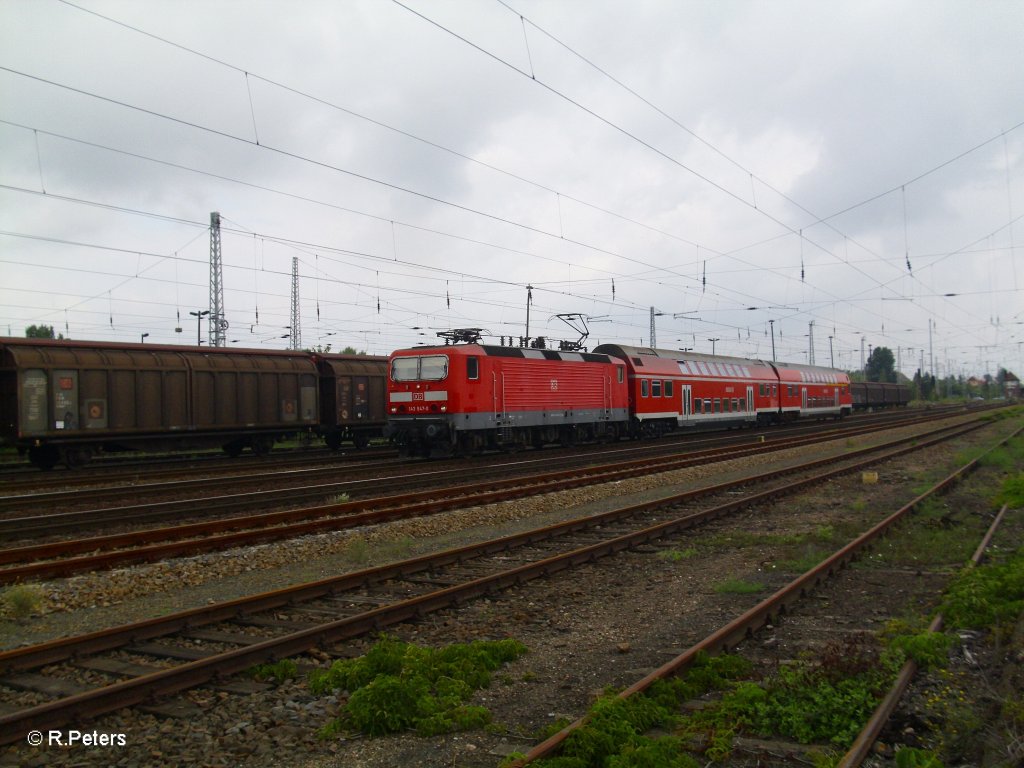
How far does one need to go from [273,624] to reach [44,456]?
56.5 feet

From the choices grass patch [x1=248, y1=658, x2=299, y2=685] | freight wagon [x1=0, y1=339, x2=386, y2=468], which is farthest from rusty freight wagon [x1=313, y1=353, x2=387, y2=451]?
grass patch [x1=248, y1=658, x2=299, y2=685]

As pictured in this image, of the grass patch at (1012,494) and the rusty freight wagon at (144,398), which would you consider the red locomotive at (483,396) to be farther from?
the grass patch at (1012,494)

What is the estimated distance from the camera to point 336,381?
26922 millimetres

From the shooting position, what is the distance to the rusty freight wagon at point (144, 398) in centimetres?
1952

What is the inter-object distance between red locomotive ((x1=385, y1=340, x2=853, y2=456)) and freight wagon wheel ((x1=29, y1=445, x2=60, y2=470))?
9.07m

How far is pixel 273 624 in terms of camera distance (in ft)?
23.2

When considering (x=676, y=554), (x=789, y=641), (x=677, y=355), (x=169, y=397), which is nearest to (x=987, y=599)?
(x=789, y=641)

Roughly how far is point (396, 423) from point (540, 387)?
Result: 4902mm

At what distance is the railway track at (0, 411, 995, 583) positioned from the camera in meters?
9.62

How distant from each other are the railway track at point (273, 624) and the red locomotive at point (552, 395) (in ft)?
35.1

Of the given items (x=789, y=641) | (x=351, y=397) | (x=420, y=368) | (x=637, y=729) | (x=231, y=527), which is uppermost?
(x=420, y=368)

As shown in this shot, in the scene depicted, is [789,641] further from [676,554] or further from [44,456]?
[44,456]

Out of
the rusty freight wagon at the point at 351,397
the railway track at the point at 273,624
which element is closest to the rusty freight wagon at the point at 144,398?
the rusty freight wagon at the point at 351,397

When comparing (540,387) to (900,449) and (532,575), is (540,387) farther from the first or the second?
(532,575)
